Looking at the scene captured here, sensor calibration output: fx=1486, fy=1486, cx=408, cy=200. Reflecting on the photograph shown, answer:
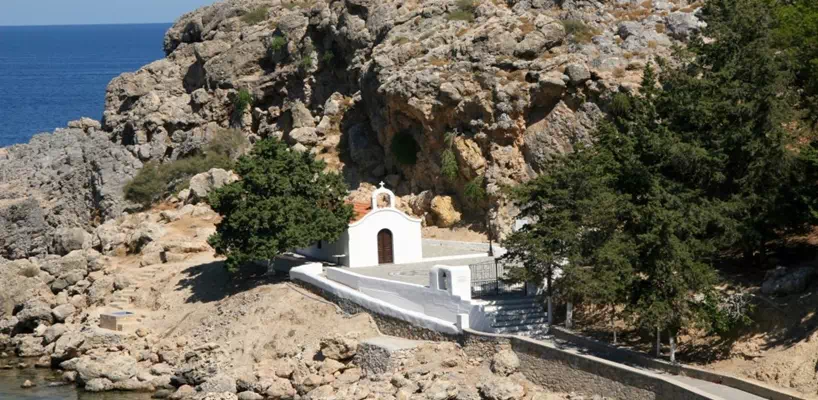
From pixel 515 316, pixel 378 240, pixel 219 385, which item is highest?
pixel 378 240

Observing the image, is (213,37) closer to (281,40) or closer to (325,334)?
(281,40)

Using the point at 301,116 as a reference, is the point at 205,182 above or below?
below

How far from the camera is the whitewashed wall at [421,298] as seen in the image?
41.8 metres

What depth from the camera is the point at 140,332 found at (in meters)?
49.3

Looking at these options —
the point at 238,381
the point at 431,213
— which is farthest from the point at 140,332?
the point at 431,213

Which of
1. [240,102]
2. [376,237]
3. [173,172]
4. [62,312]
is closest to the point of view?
[376,237]

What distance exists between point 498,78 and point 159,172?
18.1m

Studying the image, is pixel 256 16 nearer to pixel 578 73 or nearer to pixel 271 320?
pixel 578 73

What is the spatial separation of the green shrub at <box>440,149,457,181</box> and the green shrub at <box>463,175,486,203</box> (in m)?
0.79

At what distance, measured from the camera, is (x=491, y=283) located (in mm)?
45062

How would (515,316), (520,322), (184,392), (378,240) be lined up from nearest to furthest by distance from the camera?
1. (520,322)
2. (515,316)
3. (184,392)
4. (378,240)

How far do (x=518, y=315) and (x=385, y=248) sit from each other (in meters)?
10.2

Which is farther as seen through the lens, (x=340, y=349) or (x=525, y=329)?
(x=340, y=349)

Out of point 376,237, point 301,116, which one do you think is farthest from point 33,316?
point 301,116
